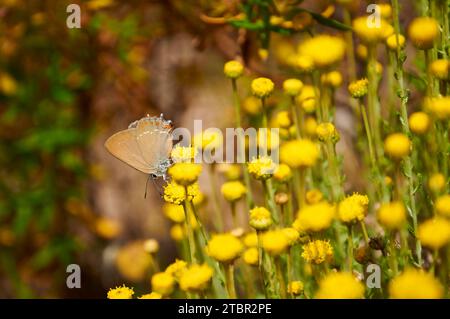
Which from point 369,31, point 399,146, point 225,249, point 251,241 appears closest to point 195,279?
point 225,249

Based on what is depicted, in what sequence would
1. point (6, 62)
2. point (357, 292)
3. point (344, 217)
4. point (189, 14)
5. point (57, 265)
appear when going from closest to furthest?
point (357, 292) < point (344, 217) < point (189, 14) < point (6, 62) < point (57, 265)

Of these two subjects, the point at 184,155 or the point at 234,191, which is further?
the point at 234,191

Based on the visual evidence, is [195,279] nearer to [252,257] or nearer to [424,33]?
[252,257]

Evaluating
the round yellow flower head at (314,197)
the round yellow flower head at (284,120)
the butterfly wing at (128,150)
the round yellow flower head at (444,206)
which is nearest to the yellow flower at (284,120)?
the round yellow flower head at (284,120)

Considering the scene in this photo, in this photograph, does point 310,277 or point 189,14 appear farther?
point 189,14

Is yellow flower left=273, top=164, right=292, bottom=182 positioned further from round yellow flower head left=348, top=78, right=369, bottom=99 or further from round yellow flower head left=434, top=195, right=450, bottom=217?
round yellow flower head left=434, top=195, right=450, bottom=217

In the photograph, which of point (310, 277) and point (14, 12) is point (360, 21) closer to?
point (310, 277)
